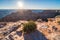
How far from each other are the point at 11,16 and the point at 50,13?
45.5 ft

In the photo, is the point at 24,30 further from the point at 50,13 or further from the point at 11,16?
the point at 50,13

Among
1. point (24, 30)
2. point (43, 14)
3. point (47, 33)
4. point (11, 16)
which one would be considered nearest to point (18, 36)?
point (24, 30)

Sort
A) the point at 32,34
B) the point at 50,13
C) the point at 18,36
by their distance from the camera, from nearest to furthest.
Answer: the point at 32,34
the point at 18,36
the point at 50,13

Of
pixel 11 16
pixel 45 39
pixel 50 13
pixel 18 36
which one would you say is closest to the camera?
pixel 45 39

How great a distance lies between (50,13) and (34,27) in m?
29.5

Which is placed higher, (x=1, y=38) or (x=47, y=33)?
(x=47, y=33)

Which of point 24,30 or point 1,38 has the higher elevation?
point 24,30

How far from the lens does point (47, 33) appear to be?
11547 millimetres

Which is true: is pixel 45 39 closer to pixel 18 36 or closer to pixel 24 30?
pixel 24 30

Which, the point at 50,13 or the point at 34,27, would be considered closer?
the point at 34,27

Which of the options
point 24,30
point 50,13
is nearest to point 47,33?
point 24,30

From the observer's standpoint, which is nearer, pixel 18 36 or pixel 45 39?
pixel 45 39

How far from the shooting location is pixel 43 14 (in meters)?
38.9

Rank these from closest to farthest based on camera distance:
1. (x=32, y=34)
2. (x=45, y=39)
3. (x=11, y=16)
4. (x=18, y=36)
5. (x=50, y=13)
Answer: (x=45, y=39), (x=32, y=34), (x=18, y=36), (x=11, y=16), (x=50, y=13)
